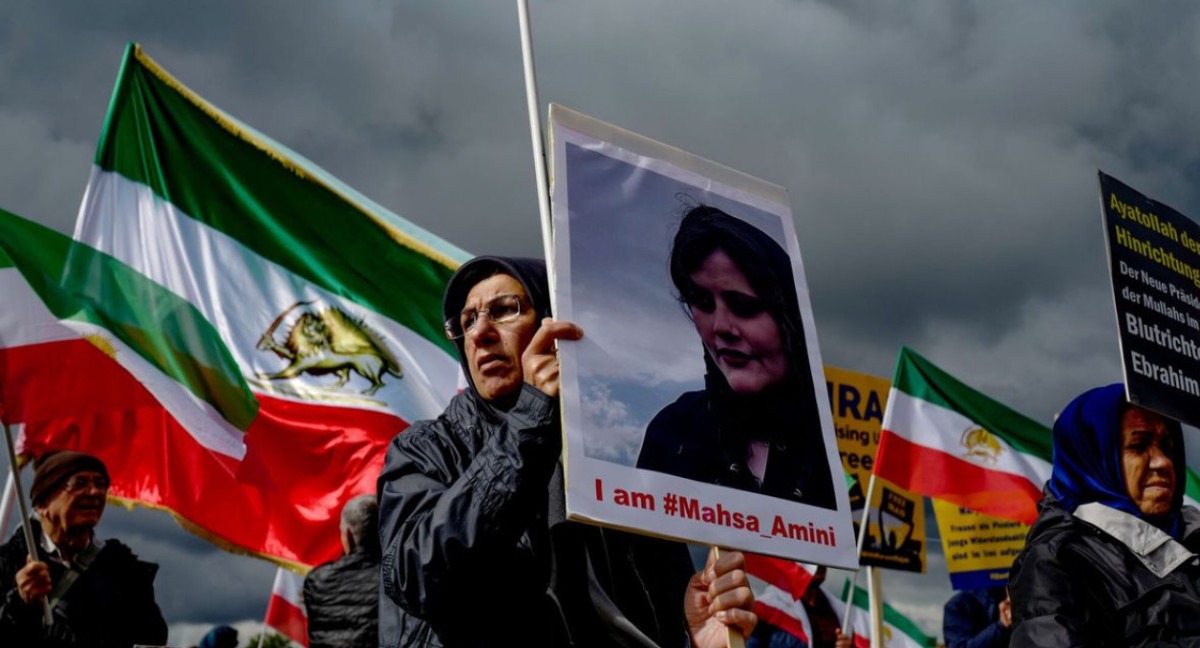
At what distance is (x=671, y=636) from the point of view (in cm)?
327

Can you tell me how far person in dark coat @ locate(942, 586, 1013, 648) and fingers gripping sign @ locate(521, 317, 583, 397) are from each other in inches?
327

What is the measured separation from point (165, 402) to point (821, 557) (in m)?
5.01

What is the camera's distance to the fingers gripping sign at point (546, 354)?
2932mm

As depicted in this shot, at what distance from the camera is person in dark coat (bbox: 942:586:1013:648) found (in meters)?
10.5

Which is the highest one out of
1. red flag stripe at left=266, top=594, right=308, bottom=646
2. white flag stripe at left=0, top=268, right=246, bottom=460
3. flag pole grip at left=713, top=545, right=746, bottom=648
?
white flag stripe at left=0, top=268, right=246, bottom=460

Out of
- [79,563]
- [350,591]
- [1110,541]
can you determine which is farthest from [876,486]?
[79,563]

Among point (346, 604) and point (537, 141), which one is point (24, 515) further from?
point (537, 141)

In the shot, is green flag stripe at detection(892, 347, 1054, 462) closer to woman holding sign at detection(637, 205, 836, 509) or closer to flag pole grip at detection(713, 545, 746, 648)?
woman holding sign at detection(637, 205, 836, 509)

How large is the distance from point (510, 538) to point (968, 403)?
9863 millimetres

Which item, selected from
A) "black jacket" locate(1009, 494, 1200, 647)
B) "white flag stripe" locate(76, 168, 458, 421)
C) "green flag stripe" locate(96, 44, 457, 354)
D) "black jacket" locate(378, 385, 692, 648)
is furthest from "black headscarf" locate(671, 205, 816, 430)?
"green flag stripe" locate(96, 44, 457, 354)

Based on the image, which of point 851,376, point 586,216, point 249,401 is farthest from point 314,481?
point 586,216

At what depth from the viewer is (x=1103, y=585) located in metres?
4.61

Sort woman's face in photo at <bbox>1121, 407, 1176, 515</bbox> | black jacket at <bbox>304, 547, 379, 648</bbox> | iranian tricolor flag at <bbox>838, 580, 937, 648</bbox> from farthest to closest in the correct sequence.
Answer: iranian tricolor flag at <bbox>838, 580, 937, 648</bbox> < black jacket at <bbox>304, 547, 379, 648</bbox> < woman's face in photo at <bbox>1121, 407, 1176, 515</bbox>

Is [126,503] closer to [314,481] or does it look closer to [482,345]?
[314,481]
